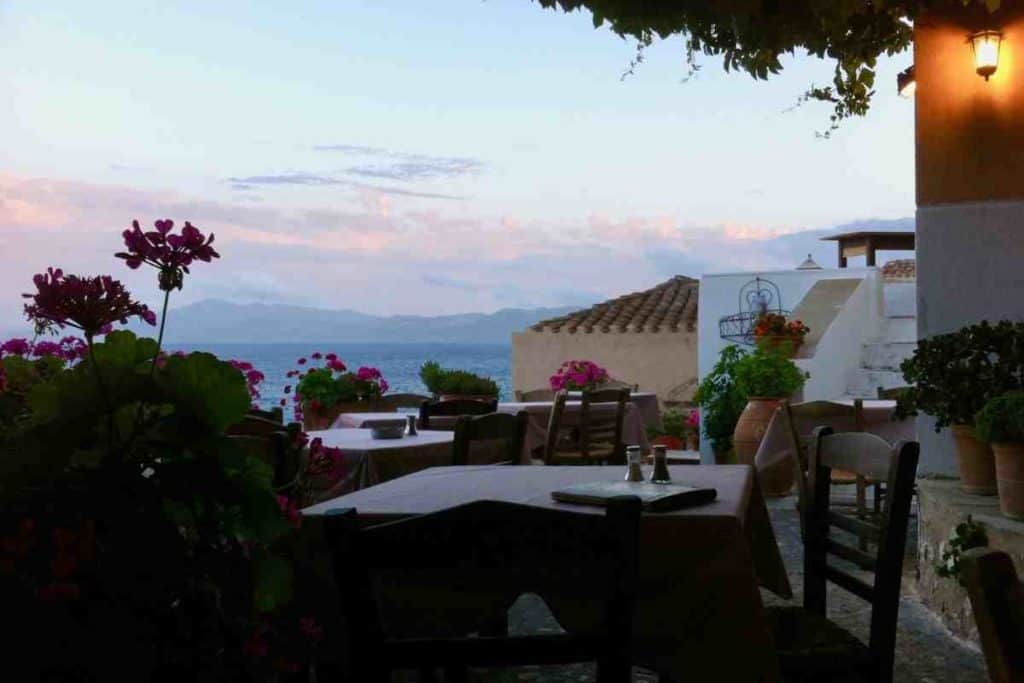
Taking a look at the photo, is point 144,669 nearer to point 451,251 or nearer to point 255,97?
point 255,97

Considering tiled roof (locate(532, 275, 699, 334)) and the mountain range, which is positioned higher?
the mountain range

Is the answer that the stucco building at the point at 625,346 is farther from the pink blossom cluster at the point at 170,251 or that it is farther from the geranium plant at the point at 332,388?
the pink blossom cluster at the point at 170,251

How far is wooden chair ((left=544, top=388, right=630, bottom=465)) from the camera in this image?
7570mm

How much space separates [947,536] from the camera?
431cm

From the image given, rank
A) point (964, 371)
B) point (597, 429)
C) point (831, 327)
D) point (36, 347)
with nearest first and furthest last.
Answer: point (36, 347) < point (964, 371) < point (597, 429) < point (831, 327)

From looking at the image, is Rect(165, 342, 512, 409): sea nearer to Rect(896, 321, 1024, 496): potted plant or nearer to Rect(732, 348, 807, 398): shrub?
Rect(732, 348, 807, 398): shrub

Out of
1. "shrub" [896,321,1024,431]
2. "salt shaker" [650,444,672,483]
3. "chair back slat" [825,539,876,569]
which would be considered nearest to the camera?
"chair back slat" [825,539,876,569]

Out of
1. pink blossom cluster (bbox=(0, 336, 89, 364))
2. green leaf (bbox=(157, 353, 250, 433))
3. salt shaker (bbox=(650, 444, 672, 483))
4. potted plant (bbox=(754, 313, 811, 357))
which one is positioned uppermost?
potted plant (bbox=(754, 313, 811, 357))

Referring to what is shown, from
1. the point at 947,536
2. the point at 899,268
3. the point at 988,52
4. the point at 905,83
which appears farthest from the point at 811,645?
the point at 899,268

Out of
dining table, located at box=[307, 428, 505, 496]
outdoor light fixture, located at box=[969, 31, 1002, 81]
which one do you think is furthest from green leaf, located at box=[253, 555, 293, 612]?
outdoor light fixture, located at box=[969, 31, 1002, 81]

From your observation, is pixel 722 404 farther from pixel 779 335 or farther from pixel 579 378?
pixel 579 378

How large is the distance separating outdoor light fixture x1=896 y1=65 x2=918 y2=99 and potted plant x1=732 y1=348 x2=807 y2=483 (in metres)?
3.02

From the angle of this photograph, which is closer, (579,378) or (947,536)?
(947,536)

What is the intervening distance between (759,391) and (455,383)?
2.36 meters
